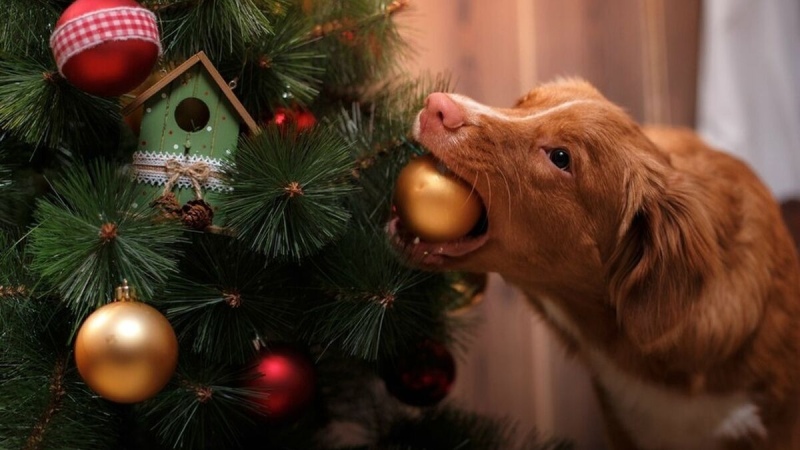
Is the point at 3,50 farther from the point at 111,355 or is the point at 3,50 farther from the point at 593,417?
the point at 593,417

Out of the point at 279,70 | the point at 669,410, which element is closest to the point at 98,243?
the point at 279,70

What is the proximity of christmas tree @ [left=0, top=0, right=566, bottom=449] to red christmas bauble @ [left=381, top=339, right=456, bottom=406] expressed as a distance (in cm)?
4

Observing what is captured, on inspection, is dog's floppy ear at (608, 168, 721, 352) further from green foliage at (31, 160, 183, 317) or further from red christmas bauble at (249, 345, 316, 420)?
green foliage at (31, 160, 183, 317)

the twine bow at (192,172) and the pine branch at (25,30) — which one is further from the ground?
the pine branch at (25,30)

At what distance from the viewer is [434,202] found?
1080 millimetres

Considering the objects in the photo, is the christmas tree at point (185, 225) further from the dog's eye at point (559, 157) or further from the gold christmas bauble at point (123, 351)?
the dog's eye at point (559, 157)

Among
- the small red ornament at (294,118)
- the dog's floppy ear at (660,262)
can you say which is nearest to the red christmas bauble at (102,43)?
the small red ornament at (294,118)

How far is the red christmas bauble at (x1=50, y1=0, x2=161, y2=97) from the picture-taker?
895 mm

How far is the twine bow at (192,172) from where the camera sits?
1.05m

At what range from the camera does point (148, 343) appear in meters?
0.91

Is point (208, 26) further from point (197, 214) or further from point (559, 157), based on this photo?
point (559, 157)

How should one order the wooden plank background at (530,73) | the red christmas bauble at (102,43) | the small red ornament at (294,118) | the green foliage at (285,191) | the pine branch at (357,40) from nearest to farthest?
the red christmas bauble at (102,43)
the green foliage at (285,191)
the small red ornament at (294,118)
the pine branch at (357,40)
the wooden plank background at (530,73)

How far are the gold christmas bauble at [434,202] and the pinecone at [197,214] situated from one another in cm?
25

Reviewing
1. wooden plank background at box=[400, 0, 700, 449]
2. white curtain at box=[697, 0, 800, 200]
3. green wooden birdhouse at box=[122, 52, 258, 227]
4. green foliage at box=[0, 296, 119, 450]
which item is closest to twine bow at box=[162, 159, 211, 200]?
green wooden birdhouse at box=[122, 52, 258, 227]
